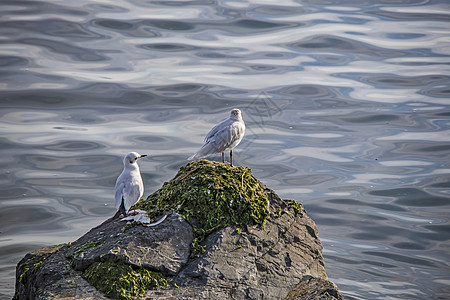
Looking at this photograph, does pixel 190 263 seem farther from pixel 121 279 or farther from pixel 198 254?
pixel 121 279

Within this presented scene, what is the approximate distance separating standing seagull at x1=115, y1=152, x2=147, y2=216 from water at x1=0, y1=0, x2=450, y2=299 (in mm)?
4032

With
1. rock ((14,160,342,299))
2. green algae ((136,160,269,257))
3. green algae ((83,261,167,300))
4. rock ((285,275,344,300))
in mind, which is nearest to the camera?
green algae ((83,261,167,300))

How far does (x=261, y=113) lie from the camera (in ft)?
59.7

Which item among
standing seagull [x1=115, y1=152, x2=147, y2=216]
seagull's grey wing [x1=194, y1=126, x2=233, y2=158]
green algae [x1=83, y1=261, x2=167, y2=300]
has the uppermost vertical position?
seagull's grey wing [x1=194, y1=126, x2=233, y2=158]

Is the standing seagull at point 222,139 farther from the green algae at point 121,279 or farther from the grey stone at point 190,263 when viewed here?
the green algae at point 121,279

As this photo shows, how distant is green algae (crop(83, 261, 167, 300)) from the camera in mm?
5066

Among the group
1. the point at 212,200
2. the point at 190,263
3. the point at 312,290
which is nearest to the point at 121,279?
the point at 190,263

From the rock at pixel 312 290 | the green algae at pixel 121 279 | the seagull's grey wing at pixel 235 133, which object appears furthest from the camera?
the seagull's grey wing at pixel 235 133

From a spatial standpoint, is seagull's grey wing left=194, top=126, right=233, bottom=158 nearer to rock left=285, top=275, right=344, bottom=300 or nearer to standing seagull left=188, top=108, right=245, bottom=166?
standing seagull left=188, top=108, right=245, bottom=166

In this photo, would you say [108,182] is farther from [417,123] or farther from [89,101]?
[417,123]

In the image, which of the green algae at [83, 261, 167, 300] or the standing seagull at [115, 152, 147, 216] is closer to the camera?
the green algae at [83, 261, 167, 300]

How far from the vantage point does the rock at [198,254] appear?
5191 mm

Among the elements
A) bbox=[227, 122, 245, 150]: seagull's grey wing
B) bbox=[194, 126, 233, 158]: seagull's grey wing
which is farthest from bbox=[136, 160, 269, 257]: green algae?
bbox=[227, 122, 245, 150]: seagull's grey wing

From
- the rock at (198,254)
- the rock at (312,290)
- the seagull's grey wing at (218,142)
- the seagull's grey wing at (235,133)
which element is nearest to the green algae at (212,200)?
the rock at (198,254)
